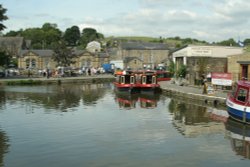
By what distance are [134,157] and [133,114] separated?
12.0 metres

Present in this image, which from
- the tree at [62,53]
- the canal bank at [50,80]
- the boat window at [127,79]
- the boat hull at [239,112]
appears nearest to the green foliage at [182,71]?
the boat window at [127,79]

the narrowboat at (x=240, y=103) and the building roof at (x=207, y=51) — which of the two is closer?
the narrowboat at (x=240, y=103)

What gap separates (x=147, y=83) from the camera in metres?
44.7

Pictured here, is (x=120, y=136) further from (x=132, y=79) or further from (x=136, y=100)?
(x=132, y=79)

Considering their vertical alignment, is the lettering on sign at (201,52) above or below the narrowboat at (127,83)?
above

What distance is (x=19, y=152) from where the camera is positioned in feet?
57.8

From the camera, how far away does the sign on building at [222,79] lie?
3717cm

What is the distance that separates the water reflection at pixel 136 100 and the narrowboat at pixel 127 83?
0.96 metres

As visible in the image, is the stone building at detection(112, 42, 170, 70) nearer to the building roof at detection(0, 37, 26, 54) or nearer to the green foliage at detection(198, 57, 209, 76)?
the building roof at detection(0, 37, 26, 54)

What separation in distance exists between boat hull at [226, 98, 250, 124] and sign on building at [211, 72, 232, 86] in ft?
40.4

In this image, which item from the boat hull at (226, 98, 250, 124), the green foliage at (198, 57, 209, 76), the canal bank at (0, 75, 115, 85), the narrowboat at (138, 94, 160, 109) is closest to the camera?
the boat hull at (226, 98, 250, 124)

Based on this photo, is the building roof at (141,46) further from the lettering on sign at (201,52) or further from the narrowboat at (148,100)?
the narrowboat at (148,100)

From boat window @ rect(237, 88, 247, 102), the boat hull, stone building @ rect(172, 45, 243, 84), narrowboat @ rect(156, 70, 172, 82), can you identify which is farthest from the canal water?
narrowboat @ rect(156, 70, 172, 82)

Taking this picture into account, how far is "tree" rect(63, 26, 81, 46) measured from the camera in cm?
17125
